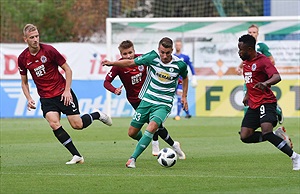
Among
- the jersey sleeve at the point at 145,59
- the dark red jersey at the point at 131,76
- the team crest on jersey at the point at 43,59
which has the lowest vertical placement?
the dark red jersey at the point at 131,76

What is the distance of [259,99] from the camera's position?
11625mm

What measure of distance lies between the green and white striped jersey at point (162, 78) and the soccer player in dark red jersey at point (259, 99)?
3.46ft

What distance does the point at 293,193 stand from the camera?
30.1 ft

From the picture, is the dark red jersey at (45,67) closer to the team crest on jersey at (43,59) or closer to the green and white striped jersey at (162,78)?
the team crest on jersey at (43,59)

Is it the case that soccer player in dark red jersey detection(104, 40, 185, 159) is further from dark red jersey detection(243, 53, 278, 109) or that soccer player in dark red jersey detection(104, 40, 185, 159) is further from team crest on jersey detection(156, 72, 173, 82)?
dark red jersey detection(243, 53, 278, 109)

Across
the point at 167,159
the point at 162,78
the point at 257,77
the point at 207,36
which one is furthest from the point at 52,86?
the point at 207,36

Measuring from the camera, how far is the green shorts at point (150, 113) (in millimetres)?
11852

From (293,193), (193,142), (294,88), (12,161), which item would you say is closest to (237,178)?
→ (293,193)

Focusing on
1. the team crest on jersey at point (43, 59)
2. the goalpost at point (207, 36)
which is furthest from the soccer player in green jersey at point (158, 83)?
the goalpost at point (207, 36)

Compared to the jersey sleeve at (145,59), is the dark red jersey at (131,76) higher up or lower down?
lower down

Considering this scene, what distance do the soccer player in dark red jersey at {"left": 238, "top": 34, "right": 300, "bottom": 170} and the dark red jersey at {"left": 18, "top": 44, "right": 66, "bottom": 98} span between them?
115 inches

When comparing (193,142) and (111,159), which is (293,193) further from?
(193,142)

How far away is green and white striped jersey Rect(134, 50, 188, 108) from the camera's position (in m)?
12.0

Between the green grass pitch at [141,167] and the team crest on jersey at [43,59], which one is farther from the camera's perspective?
the team crest on jersey at [43,59]
